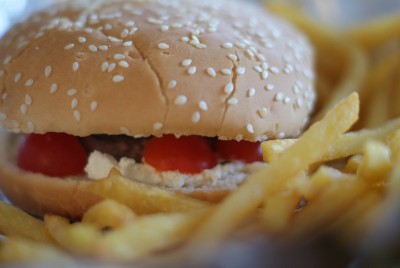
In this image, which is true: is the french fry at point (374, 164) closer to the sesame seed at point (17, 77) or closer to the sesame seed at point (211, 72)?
the sesame seed at point (211, 72)

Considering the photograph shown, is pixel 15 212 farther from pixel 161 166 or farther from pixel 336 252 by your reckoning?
pixel 336 252

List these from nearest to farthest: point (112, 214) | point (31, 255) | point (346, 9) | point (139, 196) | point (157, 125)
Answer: point (31, 255) < point (112, 214) < point (139, 196) < point (157, 125) < point (346, 9)

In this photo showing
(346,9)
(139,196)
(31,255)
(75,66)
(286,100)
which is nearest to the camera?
(31,255)

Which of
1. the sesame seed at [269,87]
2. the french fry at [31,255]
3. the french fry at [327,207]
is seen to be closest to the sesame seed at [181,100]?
the sesame seed at [269,87]

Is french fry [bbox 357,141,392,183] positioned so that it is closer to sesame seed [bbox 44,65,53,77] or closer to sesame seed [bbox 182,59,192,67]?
sesame seed [bbox 182,59,192,67]

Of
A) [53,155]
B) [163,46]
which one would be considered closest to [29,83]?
[53,155]

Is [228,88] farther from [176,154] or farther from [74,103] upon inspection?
[74,103]
